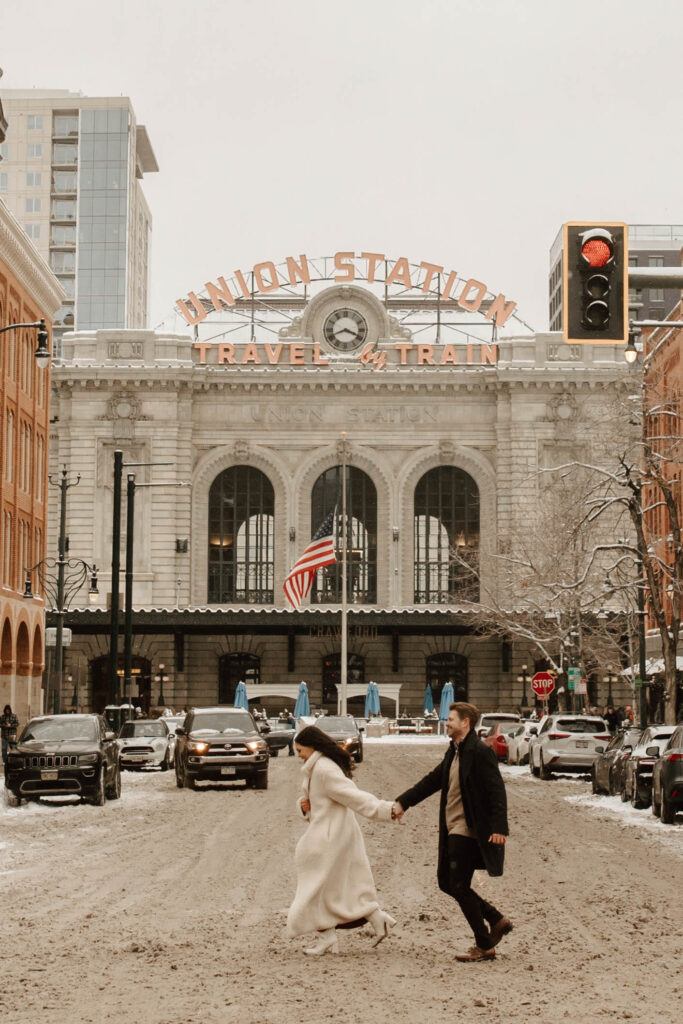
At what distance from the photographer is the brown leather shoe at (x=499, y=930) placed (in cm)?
1088

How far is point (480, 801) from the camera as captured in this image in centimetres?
1090

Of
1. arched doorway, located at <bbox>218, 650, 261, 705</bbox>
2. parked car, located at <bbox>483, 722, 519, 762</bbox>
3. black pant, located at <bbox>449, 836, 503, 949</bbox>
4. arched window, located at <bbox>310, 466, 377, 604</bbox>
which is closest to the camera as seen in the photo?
black pant, located at <bbox>449, 836, 503, 949</bbox>

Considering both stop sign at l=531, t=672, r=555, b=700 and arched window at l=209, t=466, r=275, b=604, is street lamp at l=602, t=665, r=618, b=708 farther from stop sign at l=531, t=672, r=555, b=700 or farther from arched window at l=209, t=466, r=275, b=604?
stop sign at l=531, t=672, r=555, b=700

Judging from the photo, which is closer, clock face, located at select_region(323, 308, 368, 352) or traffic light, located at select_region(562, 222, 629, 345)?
traffic light, located at select_region(562, 222, 629, 345)

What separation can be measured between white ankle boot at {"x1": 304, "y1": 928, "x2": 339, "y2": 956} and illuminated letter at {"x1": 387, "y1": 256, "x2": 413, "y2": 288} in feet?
230

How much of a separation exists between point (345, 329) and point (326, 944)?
2818 inches

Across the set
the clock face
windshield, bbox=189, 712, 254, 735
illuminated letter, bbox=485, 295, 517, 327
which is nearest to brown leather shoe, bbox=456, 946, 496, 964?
windshield, bbox=189, 712, 254, 735

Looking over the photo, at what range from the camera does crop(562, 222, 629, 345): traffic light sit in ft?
40.3

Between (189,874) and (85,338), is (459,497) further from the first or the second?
(189,874)

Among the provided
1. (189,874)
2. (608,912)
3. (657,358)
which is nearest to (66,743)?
(189,874)

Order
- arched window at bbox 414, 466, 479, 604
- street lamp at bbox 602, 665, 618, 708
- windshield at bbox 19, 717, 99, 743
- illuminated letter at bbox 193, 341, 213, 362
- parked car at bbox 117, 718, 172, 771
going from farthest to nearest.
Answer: arched window at bbox 414, 466, 479, 604
illuminated letter at bbox 193, 341, 213, 362
street lamp at bbox 602, 665, 618, 708
parked car at bbox 117, 718, 172, 771
windshield at bbox 19, 717, 99, 743

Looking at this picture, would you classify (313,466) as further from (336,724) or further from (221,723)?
(221,723)

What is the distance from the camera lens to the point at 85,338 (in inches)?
3209

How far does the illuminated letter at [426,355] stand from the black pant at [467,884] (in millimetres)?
70530
